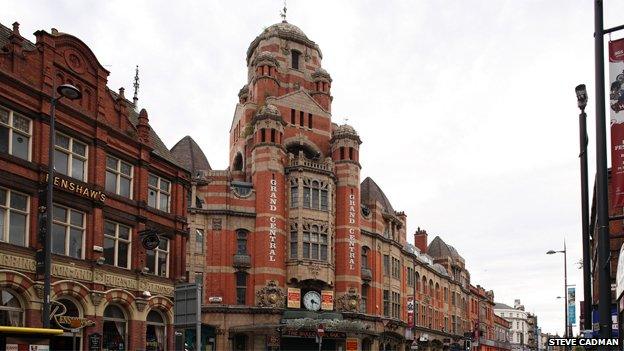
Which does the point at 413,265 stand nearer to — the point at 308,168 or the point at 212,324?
the point at 308,168

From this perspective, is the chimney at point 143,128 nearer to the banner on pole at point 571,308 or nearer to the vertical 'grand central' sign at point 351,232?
the banner on pole at point 571,308

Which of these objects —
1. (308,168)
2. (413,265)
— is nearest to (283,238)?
(308,168)

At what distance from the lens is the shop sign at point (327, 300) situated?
58812 mm

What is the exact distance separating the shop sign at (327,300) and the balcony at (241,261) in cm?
671

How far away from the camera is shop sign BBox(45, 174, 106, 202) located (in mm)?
27109

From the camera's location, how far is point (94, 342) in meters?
28.4

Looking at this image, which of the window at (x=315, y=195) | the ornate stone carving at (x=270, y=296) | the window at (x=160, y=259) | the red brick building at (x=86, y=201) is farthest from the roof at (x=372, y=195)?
the window at (x=160, y=259)

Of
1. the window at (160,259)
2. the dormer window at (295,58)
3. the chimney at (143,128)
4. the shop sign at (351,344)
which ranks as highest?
the dormer window at (295,58)

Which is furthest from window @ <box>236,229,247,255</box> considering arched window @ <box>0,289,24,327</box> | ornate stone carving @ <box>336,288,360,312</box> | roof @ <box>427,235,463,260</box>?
roof @ <box>427,235,463,260</box>

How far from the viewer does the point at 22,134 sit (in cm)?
2606

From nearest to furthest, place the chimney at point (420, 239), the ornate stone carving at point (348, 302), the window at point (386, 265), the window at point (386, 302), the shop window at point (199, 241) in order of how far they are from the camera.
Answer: the shop window at point (199, 241) < the ornate stone carving at point (348, 302) < the window at point (386, 302) < the window at point (386, 265) < the chimney at point (420, 239)

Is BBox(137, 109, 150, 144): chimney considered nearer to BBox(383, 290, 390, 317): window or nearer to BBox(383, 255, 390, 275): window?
BBox(383, 255, 390, 275): window

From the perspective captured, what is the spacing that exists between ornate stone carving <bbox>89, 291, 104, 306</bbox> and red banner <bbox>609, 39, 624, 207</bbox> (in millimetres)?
22754

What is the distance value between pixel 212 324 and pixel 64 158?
2960 centimetres
